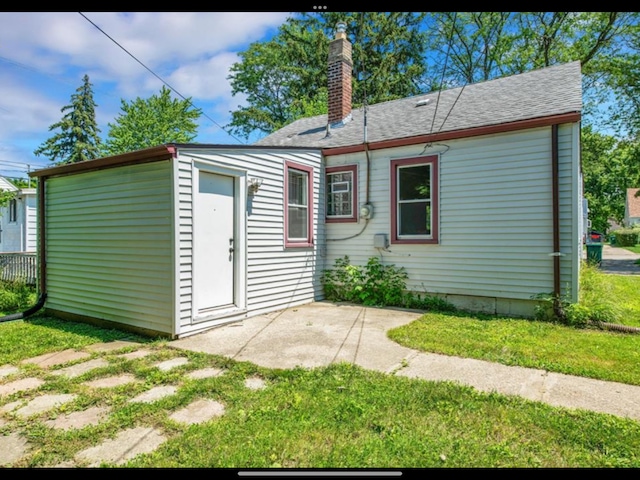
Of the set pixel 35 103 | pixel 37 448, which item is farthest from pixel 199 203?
pixel 37 448

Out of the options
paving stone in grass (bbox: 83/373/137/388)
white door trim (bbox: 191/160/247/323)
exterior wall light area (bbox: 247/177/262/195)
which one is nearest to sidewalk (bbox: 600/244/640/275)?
exterior wall light area (bbox: 247/177/262/195)

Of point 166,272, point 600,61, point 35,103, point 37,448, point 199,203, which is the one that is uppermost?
point 600,61

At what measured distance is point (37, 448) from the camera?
93.0 inches

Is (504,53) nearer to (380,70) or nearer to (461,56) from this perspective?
(461,56)

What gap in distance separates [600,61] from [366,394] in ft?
65.9

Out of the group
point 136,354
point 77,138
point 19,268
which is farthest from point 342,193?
point 77,138

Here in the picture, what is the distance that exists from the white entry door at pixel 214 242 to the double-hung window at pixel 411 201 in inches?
122

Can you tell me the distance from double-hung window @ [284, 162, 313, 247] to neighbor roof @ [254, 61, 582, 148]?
3.65 ft

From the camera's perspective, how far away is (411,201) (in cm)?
717

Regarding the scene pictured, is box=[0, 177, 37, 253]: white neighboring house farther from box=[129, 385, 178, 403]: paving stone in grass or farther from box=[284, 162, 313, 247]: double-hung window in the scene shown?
A: box=[129, 385, 178, 403]: paving stone in grass

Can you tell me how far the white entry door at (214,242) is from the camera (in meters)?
5.23

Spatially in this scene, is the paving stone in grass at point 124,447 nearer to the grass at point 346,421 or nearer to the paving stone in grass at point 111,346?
the grass at point 346,421

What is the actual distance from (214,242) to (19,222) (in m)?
16.5

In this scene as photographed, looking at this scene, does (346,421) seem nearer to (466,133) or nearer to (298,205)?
(298,205)
